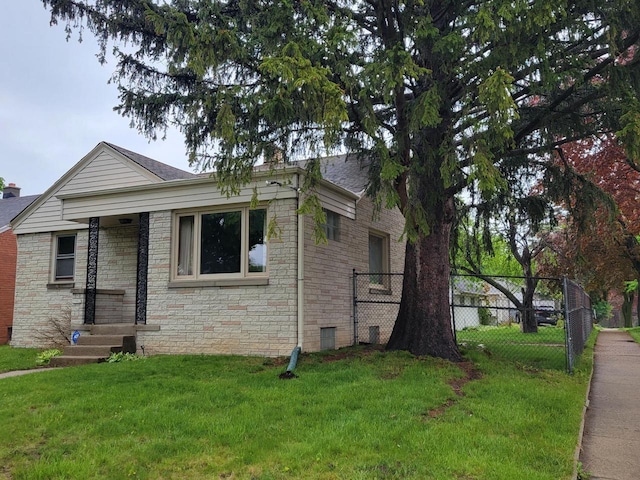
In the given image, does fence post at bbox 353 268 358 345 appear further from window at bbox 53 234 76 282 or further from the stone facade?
the stone facade

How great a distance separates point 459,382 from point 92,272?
319 inches

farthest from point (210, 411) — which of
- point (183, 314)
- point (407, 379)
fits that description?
point (183, 314)

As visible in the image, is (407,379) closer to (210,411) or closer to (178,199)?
(210,411)

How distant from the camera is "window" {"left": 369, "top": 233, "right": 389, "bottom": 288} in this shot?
12.9 metres

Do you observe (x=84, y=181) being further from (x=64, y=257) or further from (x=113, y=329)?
(x=113, y=329)

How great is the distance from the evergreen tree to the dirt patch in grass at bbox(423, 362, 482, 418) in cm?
59

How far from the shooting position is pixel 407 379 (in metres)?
7.09

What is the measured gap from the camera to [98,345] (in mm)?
10031

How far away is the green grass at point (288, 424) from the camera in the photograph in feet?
13.1

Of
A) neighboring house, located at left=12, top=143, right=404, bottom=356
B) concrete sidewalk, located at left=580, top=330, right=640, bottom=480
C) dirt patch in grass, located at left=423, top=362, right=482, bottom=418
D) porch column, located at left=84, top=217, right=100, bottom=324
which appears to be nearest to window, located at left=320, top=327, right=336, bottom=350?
neighboring house, located at left=12, top=143, right=404, bottom=356

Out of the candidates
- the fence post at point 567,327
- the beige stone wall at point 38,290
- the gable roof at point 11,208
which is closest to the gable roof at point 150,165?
the beige stone wall at point 38,290

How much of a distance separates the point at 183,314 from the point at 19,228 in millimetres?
6605

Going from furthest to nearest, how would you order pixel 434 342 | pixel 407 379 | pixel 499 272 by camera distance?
pixel 499 272 < pixel 434 342 < pixel 407 379

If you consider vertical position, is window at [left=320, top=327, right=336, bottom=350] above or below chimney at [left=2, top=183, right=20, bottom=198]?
below
